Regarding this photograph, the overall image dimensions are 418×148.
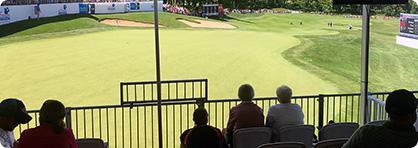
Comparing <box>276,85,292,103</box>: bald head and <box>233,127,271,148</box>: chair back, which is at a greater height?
<box>276,85,292,103</box>: bald head

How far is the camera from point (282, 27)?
3719 cm

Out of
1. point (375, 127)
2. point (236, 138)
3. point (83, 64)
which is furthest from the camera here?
point (83, 64)

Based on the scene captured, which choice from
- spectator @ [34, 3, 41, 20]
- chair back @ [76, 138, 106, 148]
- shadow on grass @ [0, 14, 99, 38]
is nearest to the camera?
chair back @ [76, 138, 106, 148]

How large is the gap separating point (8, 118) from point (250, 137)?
5.35 feet

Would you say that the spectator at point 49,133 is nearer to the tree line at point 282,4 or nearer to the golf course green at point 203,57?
the golf course green at point 203,57

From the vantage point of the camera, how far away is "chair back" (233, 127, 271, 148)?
3.71 metres

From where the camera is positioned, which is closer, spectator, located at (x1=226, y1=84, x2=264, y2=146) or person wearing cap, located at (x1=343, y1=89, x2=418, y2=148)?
person wearing cap, located at (x1=343, y1=89, x2=418, y2=148)

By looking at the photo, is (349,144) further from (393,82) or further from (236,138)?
(393,82)

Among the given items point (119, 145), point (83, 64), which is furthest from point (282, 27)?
point (119, 145)

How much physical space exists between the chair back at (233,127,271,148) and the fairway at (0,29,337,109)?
35.6 feet

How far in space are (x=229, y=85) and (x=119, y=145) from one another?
9.28 m

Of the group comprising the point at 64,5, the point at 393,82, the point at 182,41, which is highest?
the point at 64,5

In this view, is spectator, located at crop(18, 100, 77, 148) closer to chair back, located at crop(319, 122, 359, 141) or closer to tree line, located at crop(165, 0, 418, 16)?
chair back, located at crop(319, 122, 359, 141)

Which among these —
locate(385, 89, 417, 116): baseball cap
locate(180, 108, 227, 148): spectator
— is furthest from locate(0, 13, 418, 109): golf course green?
locate(385, 89, 417, 116): baseball cap
